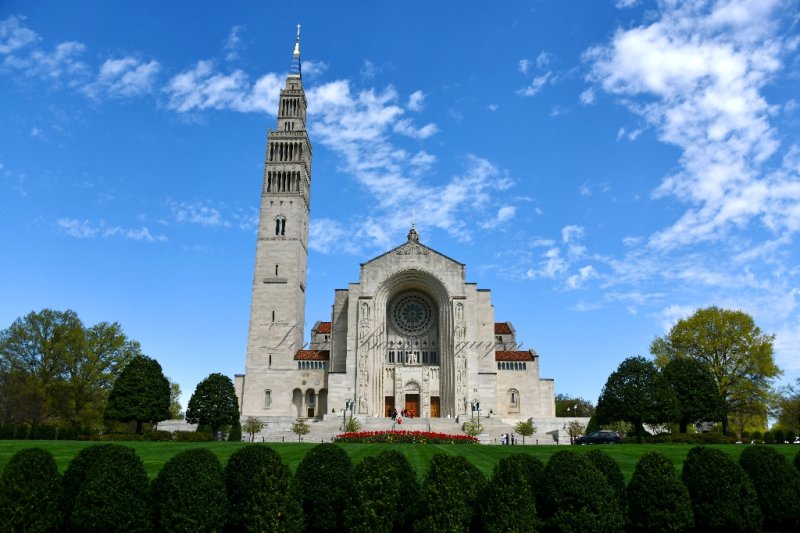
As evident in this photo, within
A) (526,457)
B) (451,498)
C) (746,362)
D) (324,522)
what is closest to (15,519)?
(324,522)

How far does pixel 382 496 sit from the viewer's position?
1091 centimetres

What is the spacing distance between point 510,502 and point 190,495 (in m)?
5.58

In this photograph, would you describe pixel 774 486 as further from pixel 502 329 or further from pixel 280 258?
pixel 502 329

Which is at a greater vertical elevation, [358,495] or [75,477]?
[75,477]

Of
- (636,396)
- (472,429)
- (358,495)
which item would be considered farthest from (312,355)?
(358,495)

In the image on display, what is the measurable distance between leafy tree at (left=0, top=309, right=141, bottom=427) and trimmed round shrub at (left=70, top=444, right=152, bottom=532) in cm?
4137

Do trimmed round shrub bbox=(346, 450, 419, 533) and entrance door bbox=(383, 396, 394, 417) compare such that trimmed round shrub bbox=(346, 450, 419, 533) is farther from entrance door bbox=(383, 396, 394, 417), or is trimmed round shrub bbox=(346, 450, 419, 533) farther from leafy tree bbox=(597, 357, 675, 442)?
entrance door bbox=(383, 396, 394, 417)

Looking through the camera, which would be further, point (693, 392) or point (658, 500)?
point (693, 392)

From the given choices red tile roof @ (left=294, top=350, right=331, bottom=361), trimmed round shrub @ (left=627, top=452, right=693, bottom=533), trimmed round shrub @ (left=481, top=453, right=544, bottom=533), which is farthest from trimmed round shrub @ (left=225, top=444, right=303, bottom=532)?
red tile roof @ (left=294, top=350, right=331, bottom=361)

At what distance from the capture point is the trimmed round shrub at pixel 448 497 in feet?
34.2

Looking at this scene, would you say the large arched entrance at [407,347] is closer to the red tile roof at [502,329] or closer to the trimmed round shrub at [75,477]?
the red tile roof at [502,329]

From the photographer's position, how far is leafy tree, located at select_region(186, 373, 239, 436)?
41719 millimetres

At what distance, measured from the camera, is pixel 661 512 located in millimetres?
11281

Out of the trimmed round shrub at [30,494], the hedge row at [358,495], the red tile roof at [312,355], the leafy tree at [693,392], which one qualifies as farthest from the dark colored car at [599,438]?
the trimmed round shrub at [30,494]
